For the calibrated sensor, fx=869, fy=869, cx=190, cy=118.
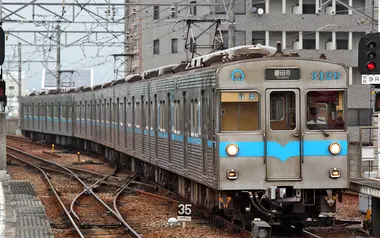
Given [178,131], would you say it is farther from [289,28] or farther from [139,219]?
[289,28]

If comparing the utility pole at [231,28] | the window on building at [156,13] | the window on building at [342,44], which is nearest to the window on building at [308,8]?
the window on building at [342,44]

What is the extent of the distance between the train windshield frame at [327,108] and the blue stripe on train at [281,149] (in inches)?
9.6

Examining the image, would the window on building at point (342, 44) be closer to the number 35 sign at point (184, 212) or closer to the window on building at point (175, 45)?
the window on building at point (175, 45)

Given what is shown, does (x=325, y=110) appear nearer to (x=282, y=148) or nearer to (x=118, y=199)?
(x=282, y=148)

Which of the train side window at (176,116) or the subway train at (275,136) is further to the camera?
the train side window at (176,116)

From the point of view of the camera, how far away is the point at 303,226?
13.3m

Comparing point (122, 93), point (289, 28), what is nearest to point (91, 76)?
point (289, 28)

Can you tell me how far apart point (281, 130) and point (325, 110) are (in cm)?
73

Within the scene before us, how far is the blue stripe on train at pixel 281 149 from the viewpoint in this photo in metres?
12.6

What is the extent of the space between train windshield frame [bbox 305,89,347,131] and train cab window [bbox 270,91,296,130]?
0.71ft

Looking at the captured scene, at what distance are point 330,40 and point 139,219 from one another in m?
36.0

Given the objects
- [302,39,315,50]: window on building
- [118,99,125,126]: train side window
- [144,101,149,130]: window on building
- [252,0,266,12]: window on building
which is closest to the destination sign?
[144,101,149,130]: window on building

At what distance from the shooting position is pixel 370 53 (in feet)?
42.4

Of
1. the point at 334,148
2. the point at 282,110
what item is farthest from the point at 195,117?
the point at 334,148
